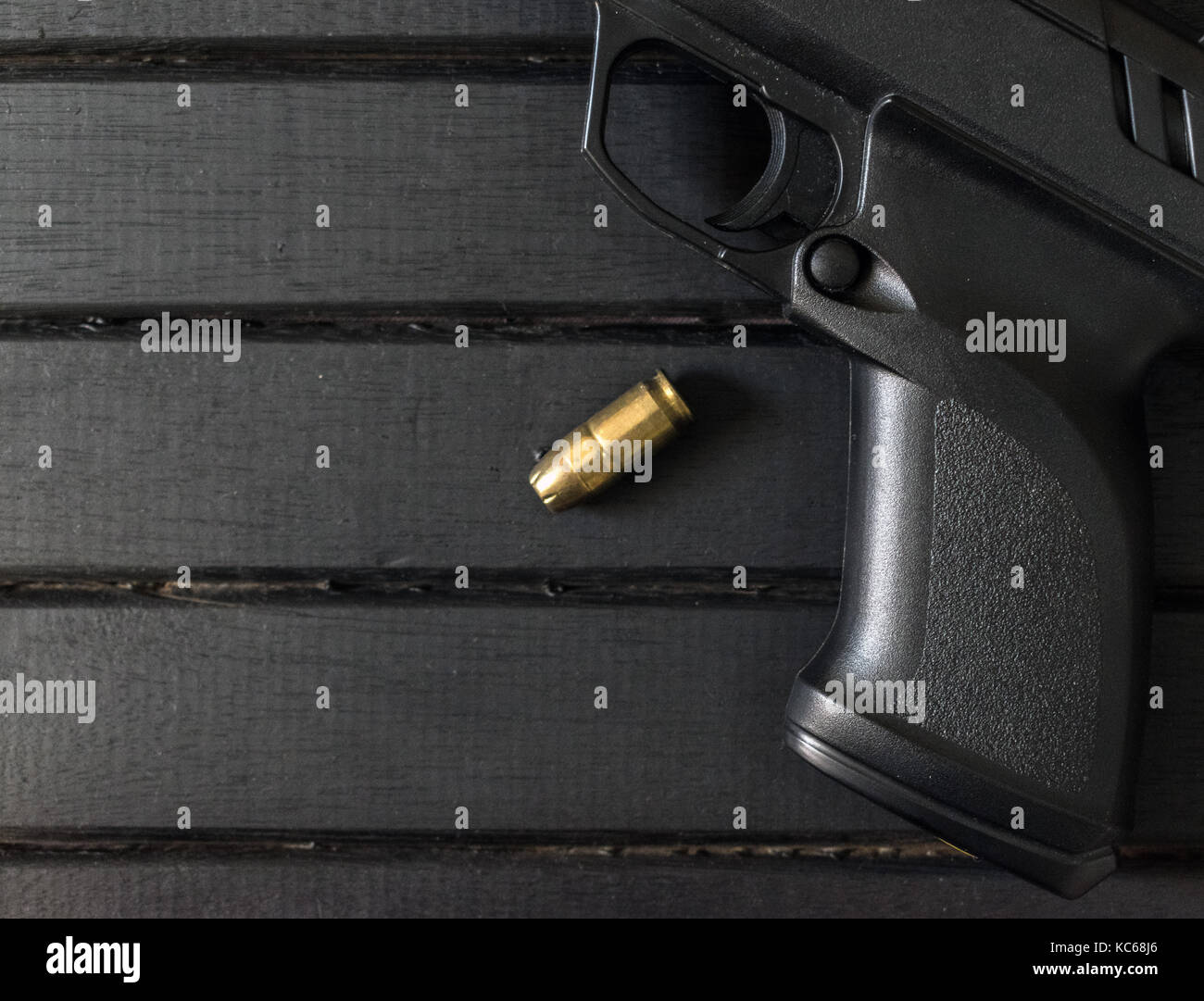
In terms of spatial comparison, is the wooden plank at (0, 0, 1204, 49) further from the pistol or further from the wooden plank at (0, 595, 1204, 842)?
the wooden plank at (0, 595, 1204, 842)

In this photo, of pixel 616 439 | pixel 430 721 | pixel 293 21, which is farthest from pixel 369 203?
pixel 430 721

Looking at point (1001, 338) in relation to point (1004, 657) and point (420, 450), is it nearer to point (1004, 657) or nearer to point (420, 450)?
point (1004, 657)

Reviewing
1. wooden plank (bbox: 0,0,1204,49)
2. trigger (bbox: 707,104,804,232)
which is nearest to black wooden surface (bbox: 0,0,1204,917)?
wooden plank (bbox: 0,0,1204,49)

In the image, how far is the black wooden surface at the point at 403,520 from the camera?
761mm

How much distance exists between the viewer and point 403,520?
30.2 inches

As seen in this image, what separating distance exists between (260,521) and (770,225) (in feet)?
1.48

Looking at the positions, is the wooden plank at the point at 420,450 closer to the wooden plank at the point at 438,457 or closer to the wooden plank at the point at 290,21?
the wooden plank at the point at 438,457

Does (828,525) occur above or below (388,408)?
below

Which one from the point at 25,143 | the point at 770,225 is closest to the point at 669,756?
the point at 770,225

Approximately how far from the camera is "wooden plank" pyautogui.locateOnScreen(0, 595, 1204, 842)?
2.51 feet

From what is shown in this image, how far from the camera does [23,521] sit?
778 millimetres

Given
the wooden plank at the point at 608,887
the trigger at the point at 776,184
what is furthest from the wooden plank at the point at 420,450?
the wooden plank at the point at 608,887

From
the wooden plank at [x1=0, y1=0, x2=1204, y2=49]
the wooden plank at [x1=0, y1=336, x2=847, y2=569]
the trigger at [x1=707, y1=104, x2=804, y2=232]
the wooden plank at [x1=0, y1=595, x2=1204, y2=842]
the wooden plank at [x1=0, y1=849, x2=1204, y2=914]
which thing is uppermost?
the wooden plank at [x1=0, y1=0, x2=1204, y2=49]

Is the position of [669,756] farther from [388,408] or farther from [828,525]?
[388,408]
